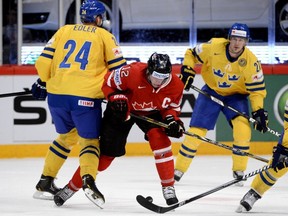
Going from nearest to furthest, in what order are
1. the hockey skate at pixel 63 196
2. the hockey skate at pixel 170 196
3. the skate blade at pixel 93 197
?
the skate blade at pixel 93 197
the hockey skate at pixel 170 196
the hockey skate at pixel 63 196

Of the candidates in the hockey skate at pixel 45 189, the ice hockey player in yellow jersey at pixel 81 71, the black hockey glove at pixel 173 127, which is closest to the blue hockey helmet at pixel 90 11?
the ice hockey player in yellow jersey at pixel 81 71

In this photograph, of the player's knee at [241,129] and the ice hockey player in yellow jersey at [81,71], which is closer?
the ice hockey player in yellow jersey at [81,71]

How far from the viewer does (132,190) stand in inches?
261

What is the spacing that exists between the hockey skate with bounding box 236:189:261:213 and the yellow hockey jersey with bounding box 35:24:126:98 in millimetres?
1013

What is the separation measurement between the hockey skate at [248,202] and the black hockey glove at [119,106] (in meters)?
0.78

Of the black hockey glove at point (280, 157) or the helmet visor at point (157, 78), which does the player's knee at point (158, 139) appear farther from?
the black hockey glove at point (280, 157)

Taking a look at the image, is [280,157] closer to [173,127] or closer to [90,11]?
[173,127]

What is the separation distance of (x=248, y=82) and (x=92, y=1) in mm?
1492

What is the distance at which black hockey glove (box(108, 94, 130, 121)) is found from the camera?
17.9 feet

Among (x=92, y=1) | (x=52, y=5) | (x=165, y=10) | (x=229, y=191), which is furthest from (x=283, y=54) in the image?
(x=92, y=1)

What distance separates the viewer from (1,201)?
6.00m

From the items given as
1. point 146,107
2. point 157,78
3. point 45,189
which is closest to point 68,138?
point 45,189

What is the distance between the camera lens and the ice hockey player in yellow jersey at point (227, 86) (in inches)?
276

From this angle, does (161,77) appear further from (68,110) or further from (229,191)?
(229,191)
